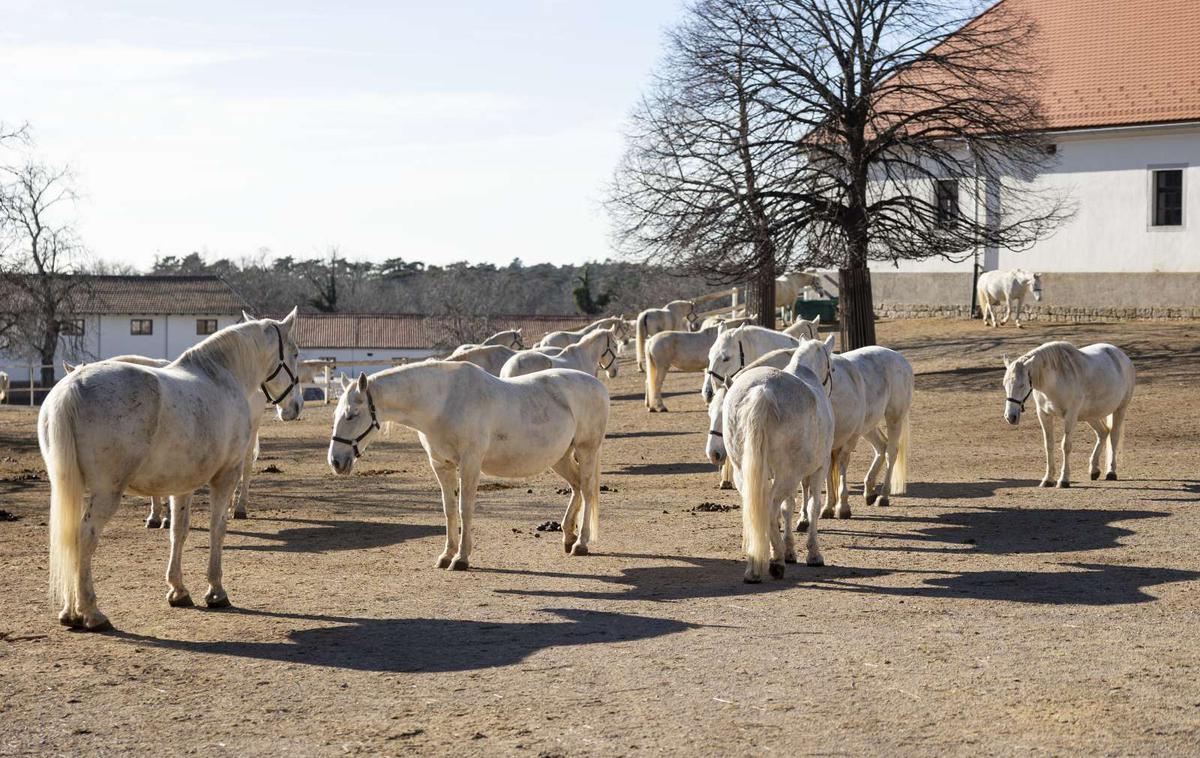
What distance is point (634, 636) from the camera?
8.10m

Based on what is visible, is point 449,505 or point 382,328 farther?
point 382,328

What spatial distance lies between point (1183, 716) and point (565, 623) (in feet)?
13.0

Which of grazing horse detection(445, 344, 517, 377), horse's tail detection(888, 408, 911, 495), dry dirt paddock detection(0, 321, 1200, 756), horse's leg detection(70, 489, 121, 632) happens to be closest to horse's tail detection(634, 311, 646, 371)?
grazing horse detection(445, 344, 517, 377)

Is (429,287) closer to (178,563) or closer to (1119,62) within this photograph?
(1119,62)

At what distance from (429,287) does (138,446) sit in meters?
97.2

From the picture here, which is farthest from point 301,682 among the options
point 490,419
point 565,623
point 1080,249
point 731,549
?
point 1080,249

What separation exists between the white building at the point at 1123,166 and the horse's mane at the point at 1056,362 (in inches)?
790

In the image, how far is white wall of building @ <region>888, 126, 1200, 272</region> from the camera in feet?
114

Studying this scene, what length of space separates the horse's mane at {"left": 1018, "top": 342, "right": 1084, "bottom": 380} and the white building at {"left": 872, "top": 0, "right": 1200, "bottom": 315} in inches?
790

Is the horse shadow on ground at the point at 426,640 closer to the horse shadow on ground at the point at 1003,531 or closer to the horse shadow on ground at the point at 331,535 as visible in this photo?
the horse shadow on ground at the point at 331,535

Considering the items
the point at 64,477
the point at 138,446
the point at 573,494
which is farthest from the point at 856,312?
the point at 64,477

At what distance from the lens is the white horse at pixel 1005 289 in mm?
33219

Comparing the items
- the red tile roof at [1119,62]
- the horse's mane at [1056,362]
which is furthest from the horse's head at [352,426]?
the red tile roof at [1119,62]

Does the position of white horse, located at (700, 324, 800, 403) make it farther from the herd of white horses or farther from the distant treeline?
the distant treeline
